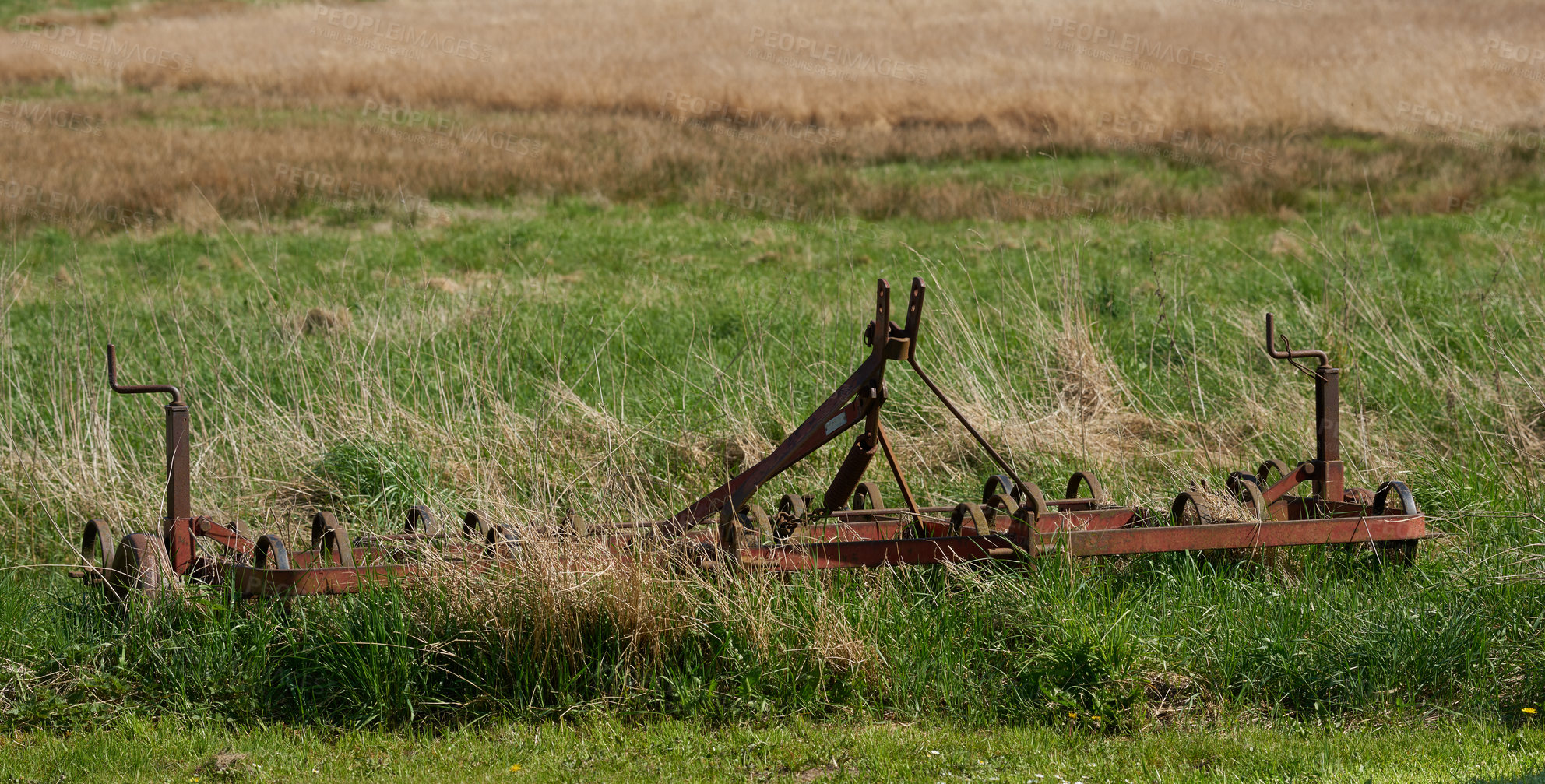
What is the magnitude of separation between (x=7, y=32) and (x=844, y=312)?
4381 cm

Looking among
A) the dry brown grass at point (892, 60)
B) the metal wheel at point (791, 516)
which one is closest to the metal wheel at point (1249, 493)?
the metal wheel at point (791, 516)

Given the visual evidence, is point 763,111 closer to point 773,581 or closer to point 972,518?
point 972,518

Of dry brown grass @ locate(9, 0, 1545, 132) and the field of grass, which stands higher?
dry brown grass @ locate(9, 0, 1545, 132)

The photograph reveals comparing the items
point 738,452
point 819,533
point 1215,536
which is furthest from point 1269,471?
point 738,452

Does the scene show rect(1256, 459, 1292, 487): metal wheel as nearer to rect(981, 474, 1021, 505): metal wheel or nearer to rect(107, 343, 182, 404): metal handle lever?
rect(981, 474, 1021, 505): metal wheel

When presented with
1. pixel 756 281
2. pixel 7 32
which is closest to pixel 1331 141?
pixel 756 281

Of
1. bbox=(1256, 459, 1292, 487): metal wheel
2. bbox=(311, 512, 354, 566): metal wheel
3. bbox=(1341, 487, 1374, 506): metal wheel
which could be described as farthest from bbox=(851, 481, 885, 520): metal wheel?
bbox=(311, 512, 354, 566): metal wheel

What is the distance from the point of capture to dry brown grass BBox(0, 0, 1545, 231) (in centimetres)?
1700

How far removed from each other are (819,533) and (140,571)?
242cm

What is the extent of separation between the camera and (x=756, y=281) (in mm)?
11734

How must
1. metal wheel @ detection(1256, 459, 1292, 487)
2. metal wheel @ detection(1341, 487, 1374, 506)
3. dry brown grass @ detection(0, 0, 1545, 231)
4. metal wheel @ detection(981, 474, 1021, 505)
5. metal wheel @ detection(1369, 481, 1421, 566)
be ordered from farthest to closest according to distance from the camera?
dry brown grass @ detection(0, 0, 1545, 231) < metal wheel @ detection(1256, 459, 1292, 487) < metal wheel @ detection(1341, 487, 1374, 506) < metal wheel @ detection(981, 474, 1021, 505) < metal wheel @ detection(1369, 481, 1421, 566)

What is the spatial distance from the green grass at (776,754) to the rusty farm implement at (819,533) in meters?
0.54

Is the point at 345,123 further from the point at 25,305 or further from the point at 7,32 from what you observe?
the point at 7,32

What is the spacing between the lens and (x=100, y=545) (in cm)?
495
